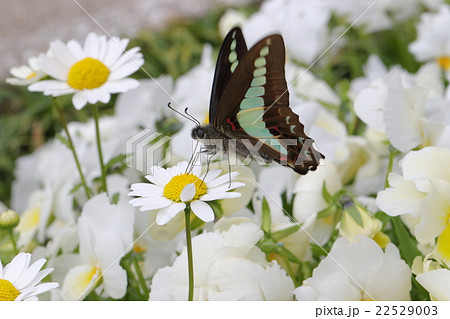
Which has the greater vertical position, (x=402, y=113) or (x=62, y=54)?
(x=62, y=54)

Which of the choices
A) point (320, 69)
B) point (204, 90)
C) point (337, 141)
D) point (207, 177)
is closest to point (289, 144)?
point (207, 177)

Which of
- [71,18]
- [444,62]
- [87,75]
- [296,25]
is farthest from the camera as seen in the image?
[71,18]

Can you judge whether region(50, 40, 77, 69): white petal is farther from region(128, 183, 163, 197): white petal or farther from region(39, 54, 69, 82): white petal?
region(128, 183, 163, 197): white petal

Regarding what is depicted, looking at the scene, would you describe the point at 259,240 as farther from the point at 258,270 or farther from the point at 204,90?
the point at 204,90

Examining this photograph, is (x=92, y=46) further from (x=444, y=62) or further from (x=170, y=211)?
(x=444, y=62)

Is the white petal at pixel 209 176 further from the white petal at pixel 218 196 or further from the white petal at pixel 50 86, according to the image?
the white petal at pixel 50 86

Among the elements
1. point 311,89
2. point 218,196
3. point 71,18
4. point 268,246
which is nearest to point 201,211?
point 218,196

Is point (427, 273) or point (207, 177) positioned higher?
point (207, 177)
